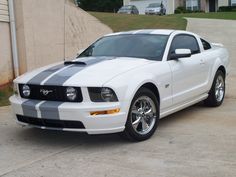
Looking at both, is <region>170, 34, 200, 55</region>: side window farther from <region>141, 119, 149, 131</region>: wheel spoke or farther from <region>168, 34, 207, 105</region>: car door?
<region>141, 119, 149, 131</region>: wheel spoke

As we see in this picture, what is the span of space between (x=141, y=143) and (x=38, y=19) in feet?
20.1

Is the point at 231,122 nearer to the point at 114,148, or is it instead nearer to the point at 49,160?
the point at 114,148

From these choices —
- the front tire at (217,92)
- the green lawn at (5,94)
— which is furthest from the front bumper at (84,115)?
the green lawn at (5,94)

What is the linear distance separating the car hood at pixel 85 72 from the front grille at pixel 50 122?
47cm

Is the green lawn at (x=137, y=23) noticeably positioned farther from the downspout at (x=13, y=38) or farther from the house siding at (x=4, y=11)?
the house siding at (x=4, y=11)

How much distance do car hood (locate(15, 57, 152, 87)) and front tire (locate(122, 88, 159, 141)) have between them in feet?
1.38

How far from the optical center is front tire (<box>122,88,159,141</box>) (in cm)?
620

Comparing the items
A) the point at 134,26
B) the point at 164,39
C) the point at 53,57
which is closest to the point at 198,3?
the point at 134,26

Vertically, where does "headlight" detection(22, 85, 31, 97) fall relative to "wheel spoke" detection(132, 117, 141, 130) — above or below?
above

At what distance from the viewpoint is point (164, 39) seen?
746 cm

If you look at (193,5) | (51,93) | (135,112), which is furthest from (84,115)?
(193,5)

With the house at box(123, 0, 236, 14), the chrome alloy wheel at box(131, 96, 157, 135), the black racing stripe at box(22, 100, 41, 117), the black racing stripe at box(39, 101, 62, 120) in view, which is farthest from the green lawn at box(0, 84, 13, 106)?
the house at box(123, 0, 236, 14)

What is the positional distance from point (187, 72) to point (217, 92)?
5.03ft

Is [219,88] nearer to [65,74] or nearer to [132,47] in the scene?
[132,47]
